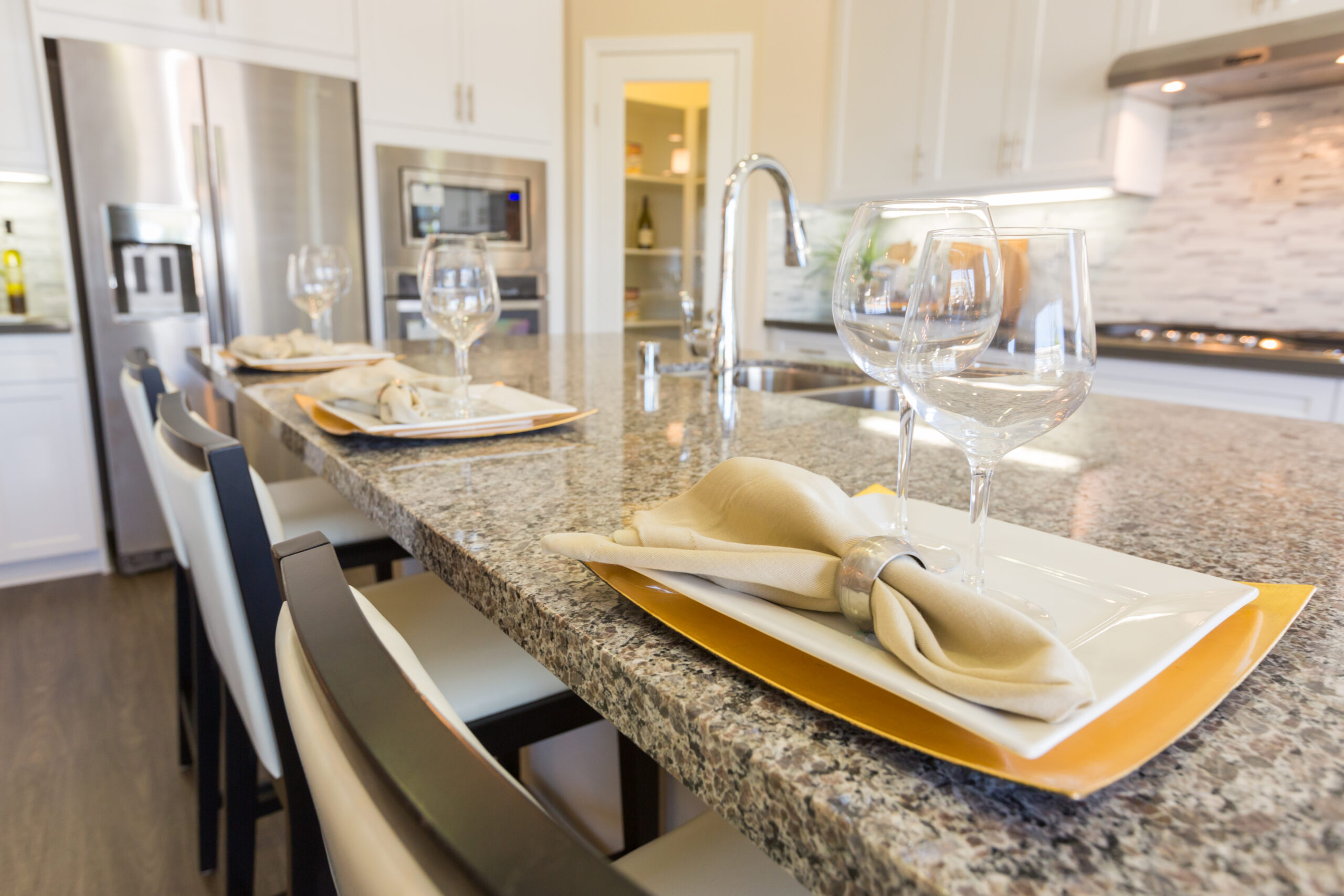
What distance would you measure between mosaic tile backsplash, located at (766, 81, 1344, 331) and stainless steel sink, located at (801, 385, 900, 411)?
1727mm

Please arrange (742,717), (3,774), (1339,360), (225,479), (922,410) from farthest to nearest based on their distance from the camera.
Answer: (1339,360), (3,774), (225,479), (922,410), (742,717)

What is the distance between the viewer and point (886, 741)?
338 mm

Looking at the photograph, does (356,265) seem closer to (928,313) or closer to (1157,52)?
(1157,52)

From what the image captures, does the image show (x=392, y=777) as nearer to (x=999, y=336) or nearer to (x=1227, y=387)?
(x=999, y=336)

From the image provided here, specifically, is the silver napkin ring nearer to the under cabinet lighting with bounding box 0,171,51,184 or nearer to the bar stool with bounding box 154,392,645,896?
the bar stool with bounding box 154,392,645,896

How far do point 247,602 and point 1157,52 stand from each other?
303 cm

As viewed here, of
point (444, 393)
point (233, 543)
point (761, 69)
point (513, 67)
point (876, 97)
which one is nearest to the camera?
point (233, 543)

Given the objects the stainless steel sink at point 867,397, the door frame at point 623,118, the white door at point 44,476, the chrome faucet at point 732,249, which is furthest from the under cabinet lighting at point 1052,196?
the white door at point 44,476

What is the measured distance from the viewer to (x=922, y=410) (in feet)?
1.50

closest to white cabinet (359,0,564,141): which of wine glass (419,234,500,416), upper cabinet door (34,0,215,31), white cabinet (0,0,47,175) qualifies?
upper cabinet door (34,0,215,31)

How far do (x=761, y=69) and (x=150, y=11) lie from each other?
2.68 m

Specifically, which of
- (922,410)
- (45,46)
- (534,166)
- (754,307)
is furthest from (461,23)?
(922,410)

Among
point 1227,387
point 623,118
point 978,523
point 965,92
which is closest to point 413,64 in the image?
point 623,118

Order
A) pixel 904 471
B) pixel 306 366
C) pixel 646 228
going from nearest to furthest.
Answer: pixel 904 471 < pixel 306 366 < pixel 646 228
